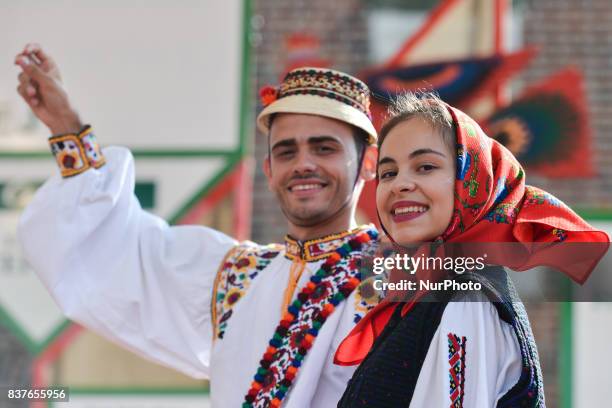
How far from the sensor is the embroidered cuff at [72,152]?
2.94 meters

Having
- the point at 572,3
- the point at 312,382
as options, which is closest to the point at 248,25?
the point at 572,3

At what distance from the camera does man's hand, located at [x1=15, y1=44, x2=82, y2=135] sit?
2.96m

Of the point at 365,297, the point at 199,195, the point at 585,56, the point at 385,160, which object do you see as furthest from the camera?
the point at 585,56

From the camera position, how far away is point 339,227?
2.80m

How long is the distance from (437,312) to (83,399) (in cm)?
275

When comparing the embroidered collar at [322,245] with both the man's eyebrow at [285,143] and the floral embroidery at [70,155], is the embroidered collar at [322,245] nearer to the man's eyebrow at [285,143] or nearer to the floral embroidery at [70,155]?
the man's eyebrow at [285,143]

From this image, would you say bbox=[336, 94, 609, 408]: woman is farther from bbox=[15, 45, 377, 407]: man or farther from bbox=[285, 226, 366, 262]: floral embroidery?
bbox=[285, 226, 366, 262]: floral embroidery

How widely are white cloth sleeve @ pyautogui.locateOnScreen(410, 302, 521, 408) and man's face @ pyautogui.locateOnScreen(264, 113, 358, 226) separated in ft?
2.79

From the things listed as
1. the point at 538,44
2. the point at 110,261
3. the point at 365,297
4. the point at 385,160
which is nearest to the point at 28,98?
the point at 110,261

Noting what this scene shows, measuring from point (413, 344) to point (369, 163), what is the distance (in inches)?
37.6

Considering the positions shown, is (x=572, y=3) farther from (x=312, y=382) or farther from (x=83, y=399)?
(x=312, y=382)

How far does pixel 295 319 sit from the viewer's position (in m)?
2.65

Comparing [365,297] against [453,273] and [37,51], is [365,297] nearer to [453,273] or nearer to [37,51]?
[453,273]

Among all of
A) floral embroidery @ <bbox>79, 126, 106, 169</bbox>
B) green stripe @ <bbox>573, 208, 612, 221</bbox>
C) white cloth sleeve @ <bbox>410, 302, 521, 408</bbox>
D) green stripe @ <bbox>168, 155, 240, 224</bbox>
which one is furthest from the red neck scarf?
green stripe @ <bbox>168, 155, 240, 224</bbox>
